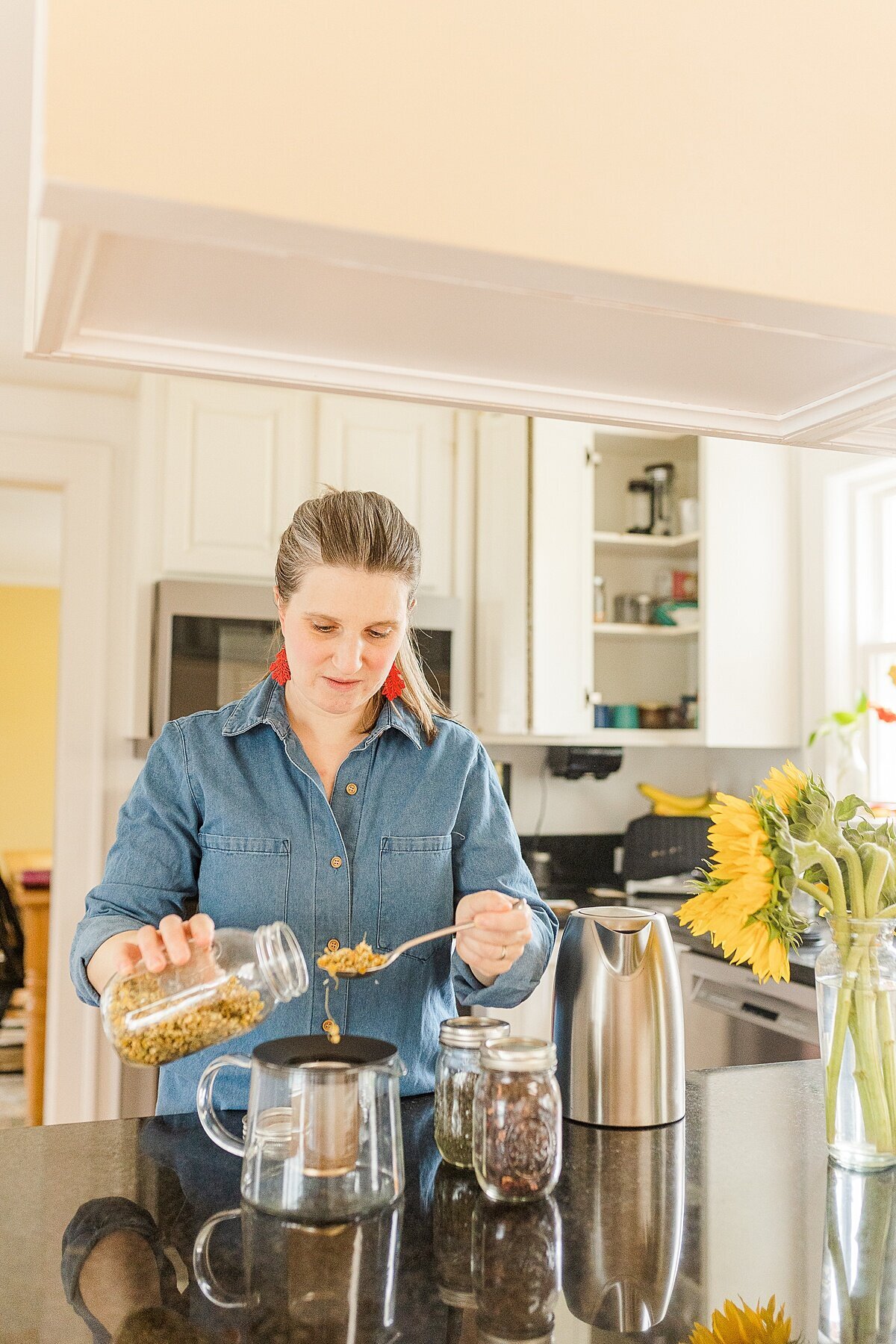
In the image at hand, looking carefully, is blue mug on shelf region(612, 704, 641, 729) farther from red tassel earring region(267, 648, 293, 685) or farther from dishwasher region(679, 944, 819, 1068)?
red tassel earring region(267, 648, 293, 685)

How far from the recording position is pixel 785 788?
109 centimetres

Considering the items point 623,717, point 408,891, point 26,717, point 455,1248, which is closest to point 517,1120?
point 455,1248

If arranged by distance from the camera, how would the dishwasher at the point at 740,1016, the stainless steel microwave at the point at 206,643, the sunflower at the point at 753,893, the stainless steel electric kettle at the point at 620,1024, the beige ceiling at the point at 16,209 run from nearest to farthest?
the sunflower at the point at 753,893 → the stainless steel electric kettle at the point at 620,1024 → the beige ceiling at the point at 16,209 → the dishwasher at the point at 740,1016 → the stainless steel microwave at the point at 206,643

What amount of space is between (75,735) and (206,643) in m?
0.57

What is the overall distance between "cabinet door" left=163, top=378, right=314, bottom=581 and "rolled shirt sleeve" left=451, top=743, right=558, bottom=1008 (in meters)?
1.66

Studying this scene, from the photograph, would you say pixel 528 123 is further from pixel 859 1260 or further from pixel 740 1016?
pixel 740 1016

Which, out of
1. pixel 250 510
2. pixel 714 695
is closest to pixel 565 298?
pixel 250 510

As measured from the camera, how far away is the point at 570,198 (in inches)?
25.9

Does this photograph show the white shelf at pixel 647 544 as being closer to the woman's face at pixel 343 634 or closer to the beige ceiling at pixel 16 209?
the beige ceiling at pixel 16 209

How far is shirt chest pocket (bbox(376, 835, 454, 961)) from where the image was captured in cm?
140

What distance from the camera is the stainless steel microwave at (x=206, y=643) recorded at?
290 cm

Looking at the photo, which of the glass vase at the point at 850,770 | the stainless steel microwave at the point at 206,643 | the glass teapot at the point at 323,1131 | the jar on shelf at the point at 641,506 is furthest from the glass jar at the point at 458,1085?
the jar on shelf at the point at 641,506

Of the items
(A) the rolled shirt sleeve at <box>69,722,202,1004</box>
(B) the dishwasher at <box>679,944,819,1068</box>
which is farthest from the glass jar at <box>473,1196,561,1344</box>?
(B) the dishwasher at <box>679,944,819,1068</box>

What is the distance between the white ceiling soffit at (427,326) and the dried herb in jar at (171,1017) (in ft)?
1.71
